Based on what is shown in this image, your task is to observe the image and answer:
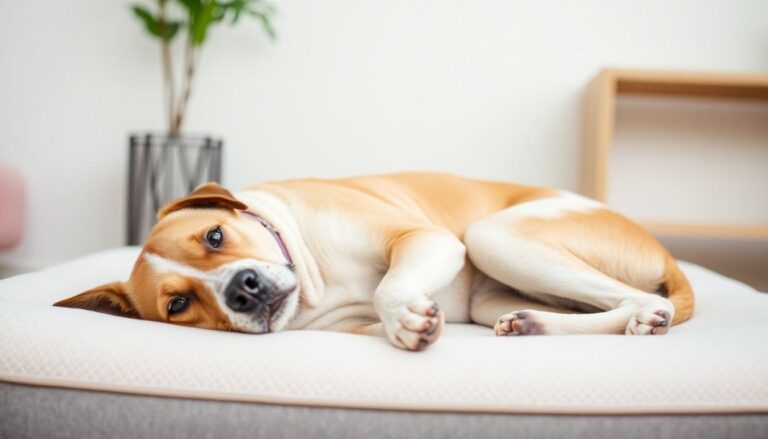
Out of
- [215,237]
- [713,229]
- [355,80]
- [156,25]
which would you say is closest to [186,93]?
[156,25]

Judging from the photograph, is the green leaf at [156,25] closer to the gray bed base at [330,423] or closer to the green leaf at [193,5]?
the green leaf at [193,5]

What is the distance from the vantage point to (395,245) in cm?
146

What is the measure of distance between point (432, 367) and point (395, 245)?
18.1 inches

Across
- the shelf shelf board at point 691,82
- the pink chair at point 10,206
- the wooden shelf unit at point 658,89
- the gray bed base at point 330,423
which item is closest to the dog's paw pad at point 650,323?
the gray bed base at point 330,423

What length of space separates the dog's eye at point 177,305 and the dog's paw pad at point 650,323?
100 cm

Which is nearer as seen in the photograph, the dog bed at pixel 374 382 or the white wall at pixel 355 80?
the dog bed at pixel 374 382

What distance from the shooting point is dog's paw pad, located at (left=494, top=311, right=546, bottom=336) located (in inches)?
54.5

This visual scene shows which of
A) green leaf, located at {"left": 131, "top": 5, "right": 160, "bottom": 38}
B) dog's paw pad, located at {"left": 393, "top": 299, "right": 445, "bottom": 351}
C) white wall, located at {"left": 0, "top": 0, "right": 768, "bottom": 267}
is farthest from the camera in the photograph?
white wall, located at {"left": 0, "top": 0, "right": 768, "bottom": 267}

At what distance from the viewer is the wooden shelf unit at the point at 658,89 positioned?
2.89 meters

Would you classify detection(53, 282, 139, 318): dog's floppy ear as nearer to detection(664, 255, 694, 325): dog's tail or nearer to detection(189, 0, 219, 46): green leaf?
detection(664, 255, 694, 325): dog's tail

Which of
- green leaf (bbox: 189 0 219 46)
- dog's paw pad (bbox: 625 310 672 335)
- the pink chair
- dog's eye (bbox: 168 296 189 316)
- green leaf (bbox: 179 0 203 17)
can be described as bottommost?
the pink chair

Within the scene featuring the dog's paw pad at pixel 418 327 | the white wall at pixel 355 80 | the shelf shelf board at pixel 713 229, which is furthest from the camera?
the white wall at pixel 355 80

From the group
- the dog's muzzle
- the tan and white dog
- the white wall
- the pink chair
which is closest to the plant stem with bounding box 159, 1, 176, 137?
the white wall

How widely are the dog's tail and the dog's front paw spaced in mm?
717
